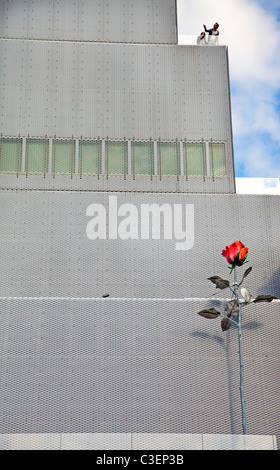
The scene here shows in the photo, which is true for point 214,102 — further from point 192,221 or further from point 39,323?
point 39,323

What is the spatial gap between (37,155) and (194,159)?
8175 millimetres

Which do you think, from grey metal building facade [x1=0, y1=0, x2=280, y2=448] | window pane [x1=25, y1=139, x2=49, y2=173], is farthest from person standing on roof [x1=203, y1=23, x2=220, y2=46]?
window pane [x1=25, y1=139, x2=49, y2=173]

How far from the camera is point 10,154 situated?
30.6m

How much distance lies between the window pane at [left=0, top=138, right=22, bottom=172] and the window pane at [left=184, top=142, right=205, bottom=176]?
8663 millimetres

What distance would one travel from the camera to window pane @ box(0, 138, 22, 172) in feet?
99.4

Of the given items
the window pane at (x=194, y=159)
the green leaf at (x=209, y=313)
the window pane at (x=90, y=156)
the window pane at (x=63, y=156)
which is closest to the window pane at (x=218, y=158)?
the window pane at (x=194, y=159)

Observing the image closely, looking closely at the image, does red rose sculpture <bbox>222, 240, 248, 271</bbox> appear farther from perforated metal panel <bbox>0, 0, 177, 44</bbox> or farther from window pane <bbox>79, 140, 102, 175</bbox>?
perforated metal panel <bbox>0, 0, 177, 44</bbox>

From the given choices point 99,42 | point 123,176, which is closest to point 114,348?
point 123,176

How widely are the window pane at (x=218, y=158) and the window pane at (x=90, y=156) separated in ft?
19.4

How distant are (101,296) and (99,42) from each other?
14.3m

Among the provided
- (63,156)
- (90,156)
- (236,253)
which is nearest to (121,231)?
(90,156)

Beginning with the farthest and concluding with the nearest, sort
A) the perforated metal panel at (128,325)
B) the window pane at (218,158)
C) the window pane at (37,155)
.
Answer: the window pane at (218,158) < the window pane at (37,155) < the perforated metal panel at (128,325)

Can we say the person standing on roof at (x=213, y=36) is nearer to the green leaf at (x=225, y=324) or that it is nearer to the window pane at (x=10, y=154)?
the window pane at (x=10, y=154)

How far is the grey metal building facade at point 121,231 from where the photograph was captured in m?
25.1
